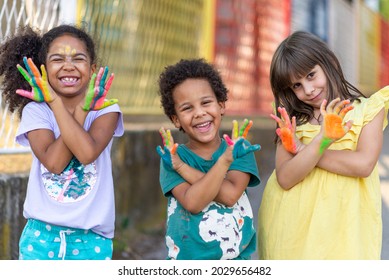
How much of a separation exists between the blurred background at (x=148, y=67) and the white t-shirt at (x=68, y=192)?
2.26 ft

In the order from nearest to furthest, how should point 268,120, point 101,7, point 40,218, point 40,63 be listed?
point 40,218 → point 40,63 → point 101,7 → point 268,120

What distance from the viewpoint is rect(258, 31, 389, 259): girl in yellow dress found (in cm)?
267

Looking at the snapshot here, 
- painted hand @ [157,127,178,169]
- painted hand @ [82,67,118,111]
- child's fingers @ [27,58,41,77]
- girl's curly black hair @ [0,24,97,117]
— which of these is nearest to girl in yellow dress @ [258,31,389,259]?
painted hand @ [157,127,178,169]

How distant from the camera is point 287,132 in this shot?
2.68m

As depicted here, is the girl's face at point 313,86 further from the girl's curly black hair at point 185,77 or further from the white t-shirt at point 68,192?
the white t-shirt at point 68,192

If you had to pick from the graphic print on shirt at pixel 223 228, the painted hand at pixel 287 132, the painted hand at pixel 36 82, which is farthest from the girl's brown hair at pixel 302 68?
the painted hand at pixel 36 82

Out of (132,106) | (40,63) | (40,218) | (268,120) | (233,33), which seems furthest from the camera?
(268,120)

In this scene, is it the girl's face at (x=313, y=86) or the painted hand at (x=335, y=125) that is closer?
the painted hand at (x=335, y=125)

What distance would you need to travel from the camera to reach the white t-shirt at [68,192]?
8.70 ft

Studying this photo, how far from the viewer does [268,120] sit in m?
8.20

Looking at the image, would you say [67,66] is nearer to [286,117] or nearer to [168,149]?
[168,149]
